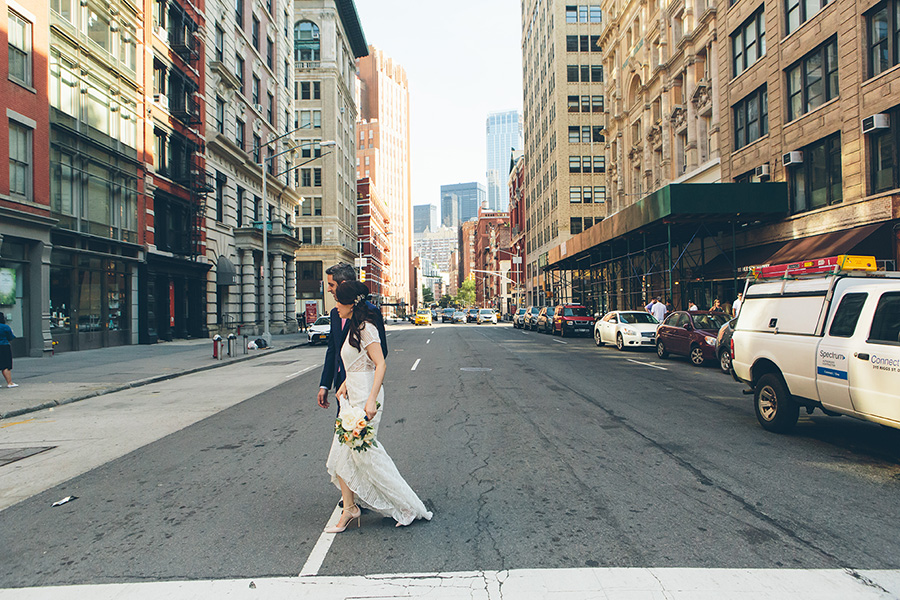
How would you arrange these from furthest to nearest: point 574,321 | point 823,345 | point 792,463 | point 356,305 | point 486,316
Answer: point 486,316
point 574,321
point 823,345
point 792,463
point 356,305

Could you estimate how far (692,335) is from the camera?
17.1m

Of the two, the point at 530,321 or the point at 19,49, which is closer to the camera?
the point at 19,49

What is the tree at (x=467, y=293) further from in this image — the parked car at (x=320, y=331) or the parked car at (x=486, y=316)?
the parked car at (x=320, y=331)

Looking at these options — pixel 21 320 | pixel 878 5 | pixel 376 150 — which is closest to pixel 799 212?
pixel 878 5

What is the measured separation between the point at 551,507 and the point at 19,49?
23.1 metres

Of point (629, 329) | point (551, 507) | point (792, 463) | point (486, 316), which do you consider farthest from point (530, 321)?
point (551, 507)

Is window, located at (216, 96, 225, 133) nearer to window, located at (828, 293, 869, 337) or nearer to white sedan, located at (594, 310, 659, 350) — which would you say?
white sedan, located at (594, 310, 659, 350)

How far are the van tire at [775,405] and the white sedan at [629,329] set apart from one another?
14.1 meters

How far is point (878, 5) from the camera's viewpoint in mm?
17922

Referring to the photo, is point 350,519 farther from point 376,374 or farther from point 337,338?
point 337,338

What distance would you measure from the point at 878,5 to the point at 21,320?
94.5ft

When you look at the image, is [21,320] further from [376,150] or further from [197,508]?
[376,150]

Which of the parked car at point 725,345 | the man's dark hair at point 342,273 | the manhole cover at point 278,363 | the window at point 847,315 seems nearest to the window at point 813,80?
the parked car at point 725,345

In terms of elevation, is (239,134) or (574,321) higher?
(239,134)
